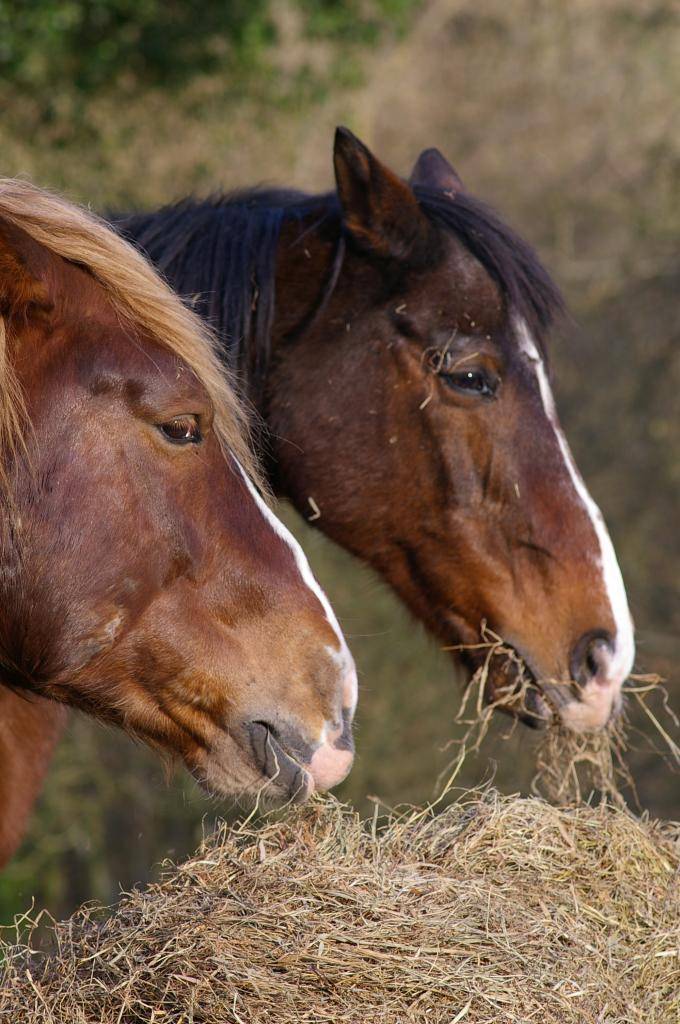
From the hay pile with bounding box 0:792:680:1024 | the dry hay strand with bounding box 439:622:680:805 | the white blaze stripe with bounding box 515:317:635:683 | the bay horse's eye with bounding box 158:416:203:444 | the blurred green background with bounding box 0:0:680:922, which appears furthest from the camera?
the blurred green background with bounding box 0:0:680:922

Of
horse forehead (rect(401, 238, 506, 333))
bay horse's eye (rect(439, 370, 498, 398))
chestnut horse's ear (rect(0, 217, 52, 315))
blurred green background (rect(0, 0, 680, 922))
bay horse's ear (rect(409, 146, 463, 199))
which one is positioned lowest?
blurred green background (rect(0, 0, 680, 922))

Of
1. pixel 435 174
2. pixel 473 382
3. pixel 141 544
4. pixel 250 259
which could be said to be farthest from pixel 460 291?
pixel 141 544

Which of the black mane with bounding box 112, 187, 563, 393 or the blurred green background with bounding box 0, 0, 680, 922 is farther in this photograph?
the blurred green background with bounding box 0, 0, 680, 922

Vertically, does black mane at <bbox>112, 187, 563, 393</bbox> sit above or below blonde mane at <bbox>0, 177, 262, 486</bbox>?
below

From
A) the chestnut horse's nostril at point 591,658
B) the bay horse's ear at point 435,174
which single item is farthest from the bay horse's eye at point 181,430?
the bay horse's ear at point 435,174

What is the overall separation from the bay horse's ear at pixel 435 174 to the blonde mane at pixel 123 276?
4.70 feet

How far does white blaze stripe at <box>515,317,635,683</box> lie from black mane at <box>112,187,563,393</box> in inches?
3.8

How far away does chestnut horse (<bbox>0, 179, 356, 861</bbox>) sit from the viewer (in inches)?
81.5

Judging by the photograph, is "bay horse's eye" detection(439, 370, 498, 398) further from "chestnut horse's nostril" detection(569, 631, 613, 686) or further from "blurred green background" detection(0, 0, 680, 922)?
"blurred green background" detection(0, 0, 680, 922)

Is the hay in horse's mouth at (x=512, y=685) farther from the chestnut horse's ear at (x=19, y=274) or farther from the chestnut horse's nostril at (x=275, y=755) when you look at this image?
the chestnut horse's ear at (x=19, y=274)

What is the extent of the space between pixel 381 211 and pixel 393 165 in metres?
7.38

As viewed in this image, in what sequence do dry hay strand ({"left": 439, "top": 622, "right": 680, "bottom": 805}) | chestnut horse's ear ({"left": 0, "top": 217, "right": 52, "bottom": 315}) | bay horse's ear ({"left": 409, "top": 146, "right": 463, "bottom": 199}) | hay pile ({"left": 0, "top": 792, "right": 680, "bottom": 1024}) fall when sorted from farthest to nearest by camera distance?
bay horse's ear ({"left": 409, "top": 146, "right": 463, "bottom": 199}) → dry hay strand ({"left": 439, "top": 622, "right": 680, "bottom": 805}) → chestnut horse's ear ({"left": 0, "top": 217, "right": 52, "bottom": 315}) → hay pile ({"left": 0, "top": 792, "right": 680, "bottom": 1024})

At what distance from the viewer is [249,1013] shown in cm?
169

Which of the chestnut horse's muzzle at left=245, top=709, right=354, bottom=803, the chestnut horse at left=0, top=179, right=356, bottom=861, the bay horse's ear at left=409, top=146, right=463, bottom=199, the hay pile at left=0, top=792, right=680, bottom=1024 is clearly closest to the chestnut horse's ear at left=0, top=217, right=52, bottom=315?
the chestnut horse at left=0, top=179, right=356, bottom=861
